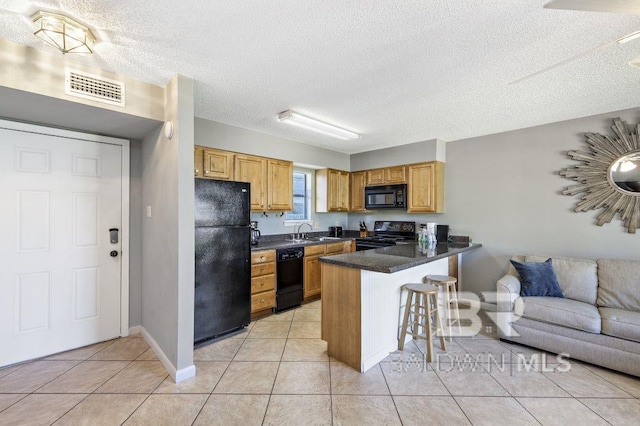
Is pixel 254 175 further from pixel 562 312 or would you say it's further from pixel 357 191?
pixel 562 312

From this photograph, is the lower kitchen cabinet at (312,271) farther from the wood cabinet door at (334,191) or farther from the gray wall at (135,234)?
the gray wall at (135,234)

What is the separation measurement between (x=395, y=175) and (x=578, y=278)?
2.65 metres

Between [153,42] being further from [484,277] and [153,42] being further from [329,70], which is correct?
[484,277]

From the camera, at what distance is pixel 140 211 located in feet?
10.4

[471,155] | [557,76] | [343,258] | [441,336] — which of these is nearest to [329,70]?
[343,258]

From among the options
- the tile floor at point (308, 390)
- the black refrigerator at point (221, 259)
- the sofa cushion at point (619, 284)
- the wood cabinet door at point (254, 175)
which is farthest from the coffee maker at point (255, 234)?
the sofa cushion at point (619, 284)

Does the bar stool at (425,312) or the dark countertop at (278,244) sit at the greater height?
the dark countertop at (278,244)

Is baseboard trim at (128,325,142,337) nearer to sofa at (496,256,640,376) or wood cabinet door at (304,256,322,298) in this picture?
wood cabinet door at (304,256,322,298)

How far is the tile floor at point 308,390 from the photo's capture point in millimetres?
1873

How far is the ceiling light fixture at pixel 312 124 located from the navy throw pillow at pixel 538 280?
2585mm

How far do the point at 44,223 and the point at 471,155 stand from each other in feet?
16.9

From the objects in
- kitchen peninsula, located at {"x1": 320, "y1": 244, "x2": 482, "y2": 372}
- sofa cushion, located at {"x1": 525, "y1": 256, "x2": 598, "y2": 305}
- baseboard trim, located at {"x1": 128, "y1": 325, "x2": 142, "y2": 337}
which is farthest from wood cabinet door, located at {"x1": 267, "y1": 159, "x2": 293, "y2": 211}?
sofa cushion, located at {"x1": 525, "y1": 256, "x2": 598, "y2": 305}

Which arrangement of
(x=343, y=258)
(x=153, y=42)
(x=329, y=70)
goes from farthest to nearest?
(x=343, y=258)
(x=329, y=70)
(x=153, y=42)

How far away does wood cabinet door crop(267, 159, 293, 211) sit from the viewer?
4067 millimetres
